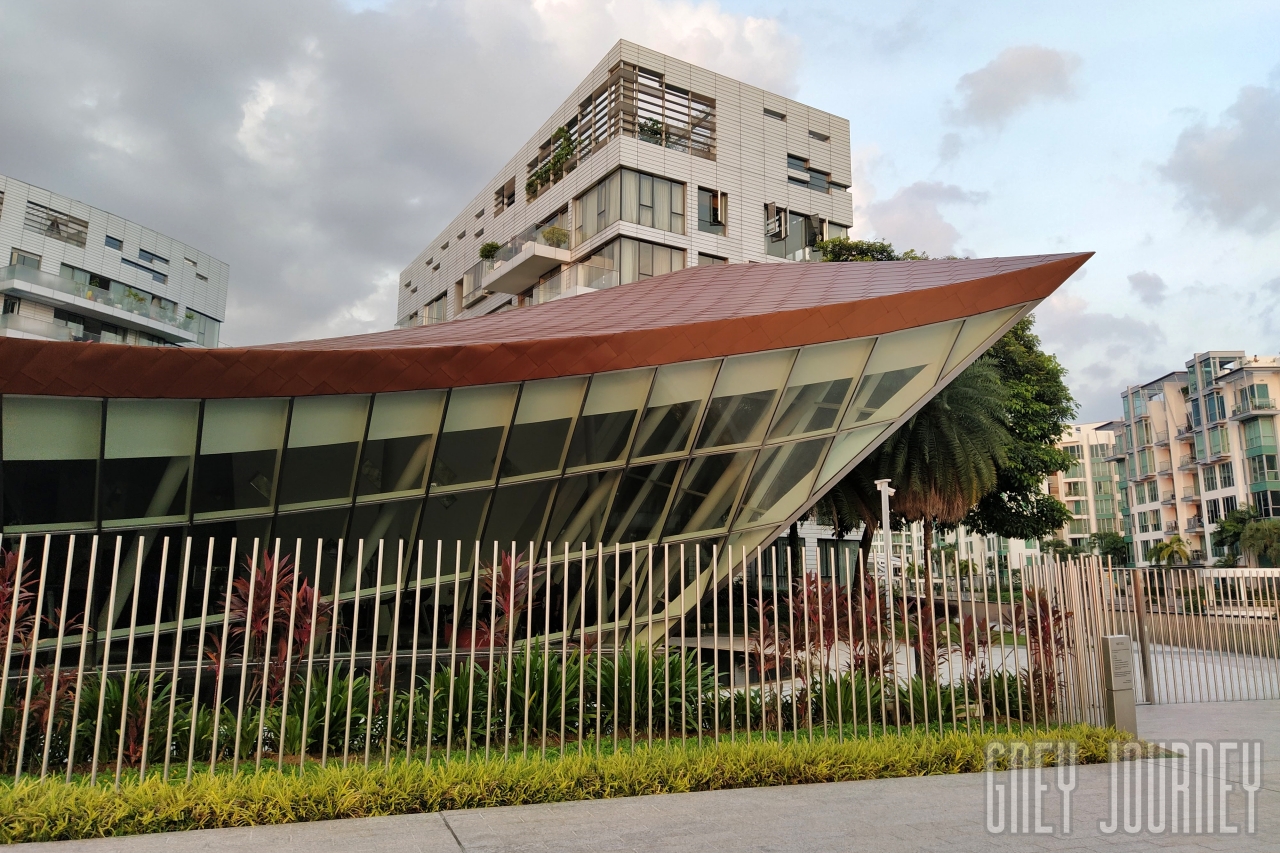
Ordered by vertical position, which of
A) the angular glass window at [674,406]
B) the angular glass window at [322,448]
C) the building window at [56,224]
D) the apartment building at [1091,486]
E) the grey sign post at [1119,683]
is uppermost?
the building window at [56,224]

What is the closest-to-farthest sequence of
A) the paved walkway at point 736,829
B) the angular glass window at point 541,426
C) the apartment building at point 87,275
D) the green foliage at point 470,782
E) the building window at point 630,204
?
the paved walkway at point 736,829, the green foliage at point 470,782, the angular glass window at point 541,426, the building window at point 630,204, the apartment building at point 87,275

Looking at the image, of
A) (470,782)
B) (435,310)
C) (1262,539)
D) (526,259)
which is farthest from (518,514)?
(1262,539)

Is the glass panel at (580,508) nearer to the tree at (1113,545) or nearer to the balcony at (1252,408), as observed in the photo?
the balcony at (1252,408)

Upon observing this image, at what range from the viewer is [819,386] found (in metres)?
14.9

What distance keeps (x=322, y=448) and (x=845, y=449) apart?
879cm

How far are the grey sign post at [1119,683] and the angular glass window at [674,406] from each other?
6713 mm

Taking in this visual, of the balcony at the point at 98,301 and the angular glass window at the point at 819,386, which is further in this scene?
the balcony at the point at 98,301

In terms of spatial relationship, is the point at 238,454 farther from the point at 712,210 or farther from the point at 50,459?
the point at 712,210

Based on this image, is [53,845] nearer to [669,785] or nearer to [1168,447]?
[669,785]

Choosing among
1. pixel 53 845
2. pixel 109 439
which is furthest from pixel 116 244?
pixel 53 845

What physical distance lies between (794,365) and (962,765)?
24.1ft

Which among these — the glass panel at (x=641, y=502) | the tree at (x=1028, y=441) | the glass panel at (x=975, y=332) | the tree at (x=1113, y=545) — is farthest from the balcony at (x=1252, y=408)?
the glass panel at (x=641, y=502)

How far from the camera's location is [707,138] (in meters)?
42.0

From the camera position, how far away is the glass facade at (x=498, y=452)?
11.1 meters
